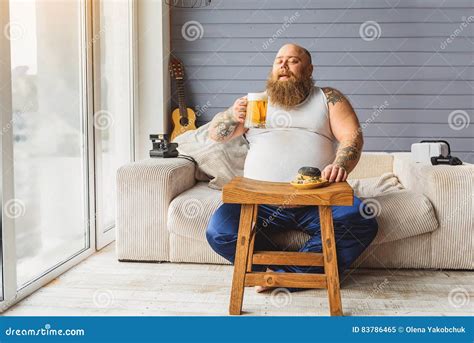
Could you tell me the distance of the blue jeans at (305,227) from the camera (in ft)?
8.27

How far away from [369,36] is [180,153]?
1.63 meters

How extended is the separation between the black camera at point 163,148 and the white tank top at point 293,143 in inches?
27.1

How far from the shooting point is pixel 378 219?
8.87ft

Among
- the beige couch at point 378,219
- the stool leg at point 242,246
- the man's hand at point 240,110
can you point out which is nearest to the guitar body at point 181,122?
the beige couch at point 378,219

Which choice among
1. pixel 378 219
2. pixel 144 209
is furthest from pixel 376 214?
pixel 144 209

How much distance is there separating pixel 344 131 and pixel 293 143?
222mm

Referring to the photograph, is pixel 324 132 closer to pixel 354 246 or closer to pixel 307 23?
pixel 354 246

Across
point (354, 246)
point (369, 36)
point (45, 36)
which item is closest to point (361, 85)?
point (369, 36)

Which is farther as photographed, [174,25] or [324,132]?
[174,25]

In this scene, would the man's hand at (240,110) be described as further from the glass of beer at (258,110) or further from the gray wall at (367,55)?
the gray wall at (367,55)

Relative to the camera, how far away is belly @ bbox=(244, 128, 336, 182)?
2.57 meters

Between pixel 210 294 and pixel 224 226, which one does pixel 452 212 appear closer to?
pixel 224 226

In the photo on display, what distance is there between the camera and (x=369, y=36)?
13.5 feet

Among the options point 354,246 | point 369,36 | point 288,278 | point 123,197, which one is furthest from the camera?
point 369,36
